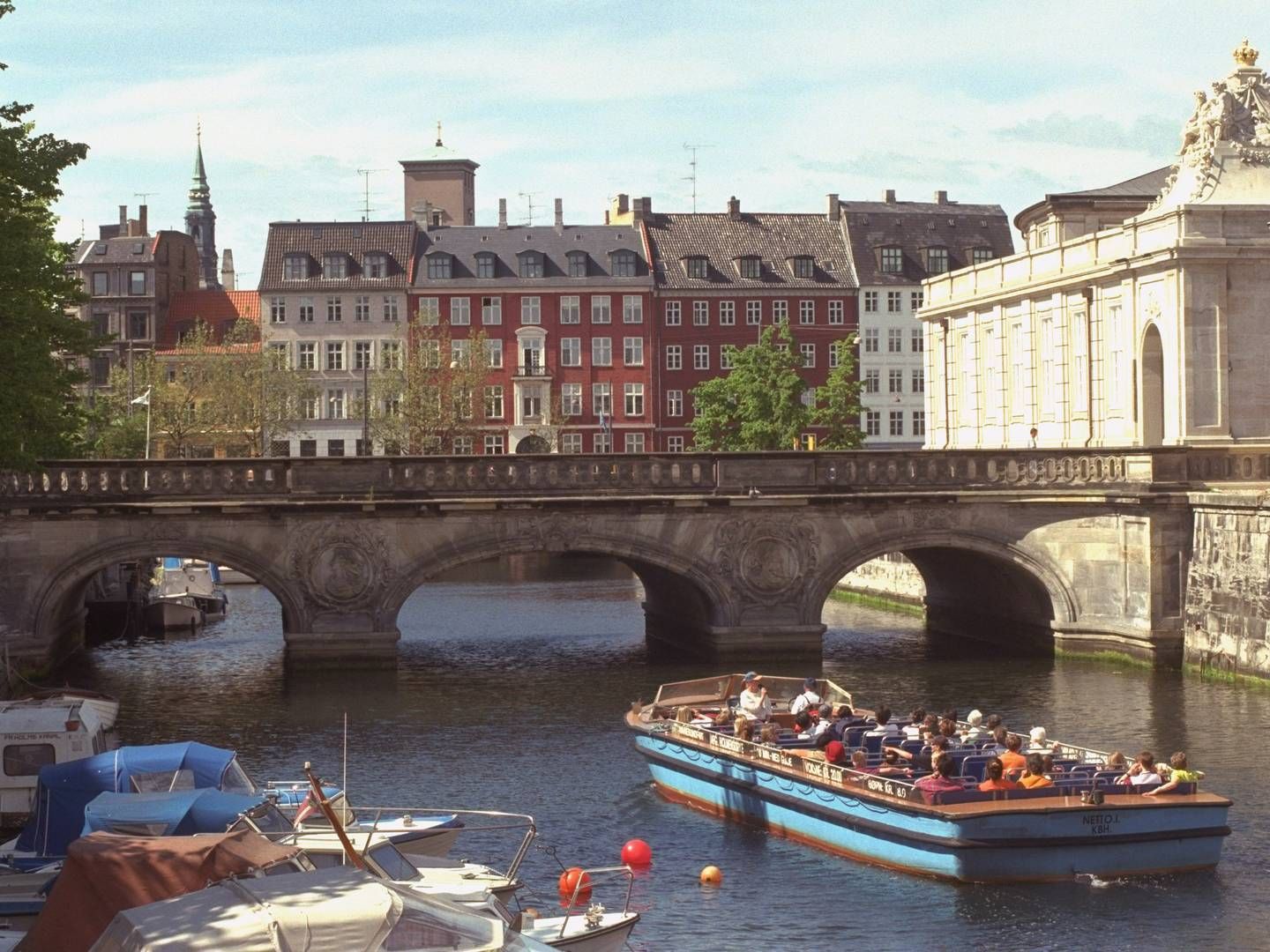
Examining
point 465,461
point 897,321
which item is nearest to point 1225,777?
point 465,461

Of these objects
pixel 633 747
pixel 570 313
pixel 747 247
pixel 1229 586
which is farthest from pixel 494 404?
pixel 633 747

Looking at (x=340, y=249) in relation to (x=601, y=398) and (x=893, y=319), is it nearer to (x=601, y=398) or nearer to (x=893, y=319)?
(x=601, y=398)

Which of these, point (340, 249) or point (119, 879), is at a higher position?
point (340, 249)

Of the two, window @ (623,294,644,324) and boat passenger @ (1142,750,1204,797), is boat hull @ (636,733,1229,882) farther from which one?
window @ (623,294,644,324)

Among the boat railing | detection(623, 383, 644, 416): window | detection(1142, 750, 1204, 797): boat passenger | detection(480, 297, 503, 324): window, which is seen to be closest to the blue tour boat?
detection(1142, 750, 1204, 797): boat passenger

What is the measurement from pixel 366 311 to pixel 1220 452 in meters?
76.1

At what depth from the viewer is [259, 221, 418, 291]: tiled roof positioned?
5000 inches

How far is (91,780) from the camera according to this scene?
3362 cm

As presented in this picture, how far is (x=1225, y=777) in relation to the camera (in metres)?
42.1

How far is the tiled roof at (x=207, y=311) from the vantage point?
5340 inches

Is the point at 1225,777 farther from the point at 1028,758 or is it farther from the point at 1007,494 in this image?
the point at 1007,494

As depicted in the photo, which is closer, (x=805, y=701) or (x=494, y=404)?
(x=805, y=701)

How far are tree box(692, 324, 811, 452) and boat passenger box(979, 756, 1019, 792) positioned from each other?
75.3 m

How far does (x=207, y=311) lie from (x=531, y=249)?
24.3m
